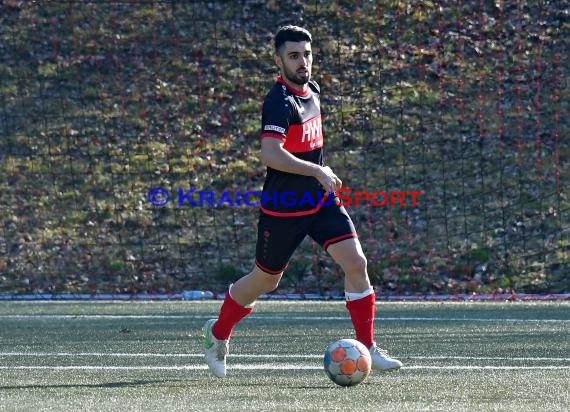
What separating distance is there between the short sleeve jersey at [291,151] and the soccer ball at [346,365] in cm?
86


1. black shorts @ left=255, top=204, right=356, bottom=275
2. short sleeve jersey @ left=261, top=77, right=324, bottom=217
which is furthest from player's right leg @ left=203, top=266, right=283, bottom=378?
short sleeve jersey @ left=261, top=77, right=324, bottom=217

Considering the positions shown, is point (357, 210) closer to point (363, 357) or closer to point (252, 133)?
point (252, 133)

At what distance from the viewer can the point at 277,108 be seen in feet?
20.9

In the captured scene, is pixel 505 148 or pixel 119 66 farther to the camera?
pixel 119 66

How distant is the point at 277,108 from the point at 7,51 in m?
11.8

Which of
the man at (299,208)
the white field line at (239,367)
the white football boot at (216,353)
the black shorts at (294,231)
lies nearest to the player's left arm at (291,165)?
the man at (299,208)

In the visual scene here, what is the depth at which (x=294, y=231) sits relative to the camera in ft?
21.2

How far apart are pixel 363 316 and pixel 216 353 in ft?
2.65

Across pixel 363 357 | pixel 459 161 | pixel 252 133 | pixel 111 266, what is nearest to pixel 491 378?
pixel 363 357

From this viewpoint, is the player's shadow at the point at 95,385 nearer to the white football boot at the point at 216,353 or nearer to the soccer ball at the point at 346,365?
the white football boot at the point at 216,353

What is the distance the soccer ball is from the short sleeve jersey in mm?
864
